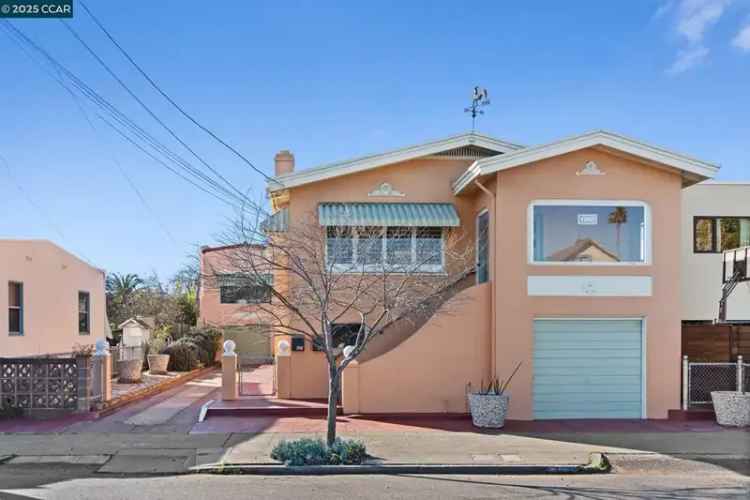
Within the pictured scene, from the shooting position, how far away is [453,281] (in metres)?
14.4

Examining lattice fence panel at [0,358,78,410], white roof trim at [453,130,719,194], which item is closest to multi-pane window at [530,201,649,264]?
white roof trim at [453,130,719,194]

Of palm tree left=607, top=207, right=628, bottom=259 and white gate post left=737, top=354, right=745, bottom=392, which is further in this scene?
palm tree left=607, top=207, right=628, bottom=259

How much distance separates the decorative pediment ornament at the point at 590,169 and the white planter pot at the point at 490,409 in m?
4.89

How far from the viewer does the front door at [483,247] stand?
14805 mm

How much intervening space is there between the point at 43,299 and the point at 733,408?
1719cm

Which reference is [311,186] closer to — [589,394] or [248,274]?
[248,274]

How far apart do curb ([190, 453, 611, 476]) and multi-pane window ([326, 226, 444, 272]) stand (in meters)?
3.62

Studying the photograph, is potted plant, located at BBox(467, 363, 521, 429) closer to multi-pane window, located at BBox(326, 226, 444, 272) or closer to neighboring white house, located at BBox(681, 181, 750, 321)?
multi-pane window, located at BBox(326, 226, 444, 272)

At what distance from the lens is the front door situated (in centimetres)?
1480

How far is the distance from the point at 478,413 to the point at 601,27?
864 centimetres

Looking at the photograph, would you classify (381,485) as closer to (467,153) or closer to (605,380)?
(605,380)

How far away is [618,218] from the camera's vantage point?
14.1m

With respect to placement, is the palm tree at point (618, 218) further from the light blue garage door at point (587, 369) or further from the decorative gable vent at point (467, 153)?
the decorative gable vent at point (467, 153)

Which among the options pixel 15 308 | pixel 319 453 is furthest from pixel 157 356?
pixel 319 453
